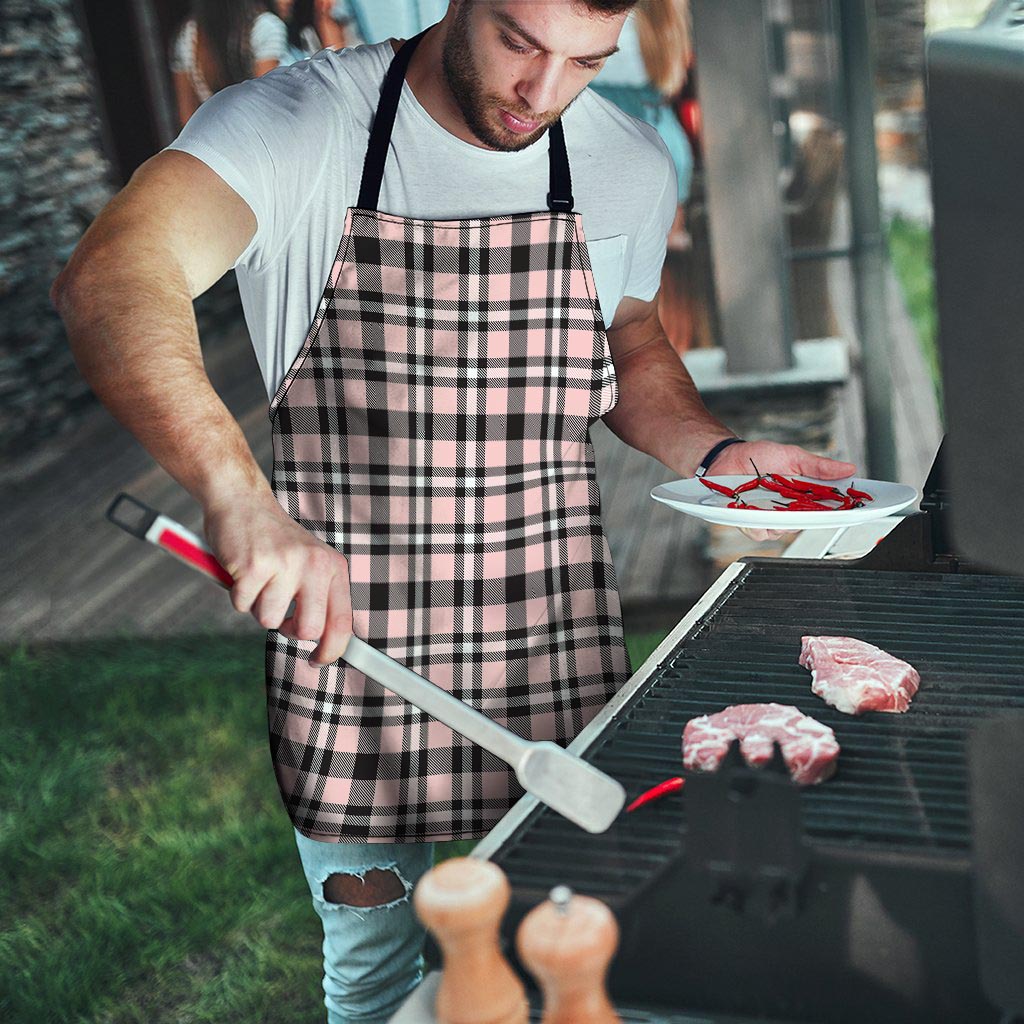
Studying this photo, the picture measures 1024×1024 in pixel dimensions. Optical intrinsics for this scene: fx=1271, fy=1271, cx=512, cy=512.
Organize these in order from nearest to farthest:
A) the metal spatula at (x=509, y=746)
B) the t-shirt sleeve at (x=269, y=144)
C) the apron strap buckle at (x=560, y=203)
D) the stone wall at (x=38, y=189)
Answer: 1. the metal spatula at (x=509, y=746)
2. the t-shirt sleeve at (x=269, y=144)
3. the apron strap buckle at (x=560, y=203)
4. the stone wall at (x=38, y=189)

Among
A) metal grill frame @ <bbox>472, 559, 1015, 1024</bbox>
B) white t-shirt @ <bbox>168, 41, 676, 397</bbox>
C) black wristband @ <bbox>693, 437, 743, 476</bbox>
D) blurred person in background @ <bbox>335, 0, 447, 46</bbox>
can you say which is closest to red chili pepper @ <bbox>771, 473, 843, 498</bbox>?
black wristband @ <bbox>693, 437, 743, 476</bbox>

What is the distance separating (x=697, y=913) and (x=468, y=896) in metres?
0.25

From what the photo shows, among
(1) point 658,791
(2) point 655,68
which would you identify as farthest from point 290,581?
(2) point 655,68

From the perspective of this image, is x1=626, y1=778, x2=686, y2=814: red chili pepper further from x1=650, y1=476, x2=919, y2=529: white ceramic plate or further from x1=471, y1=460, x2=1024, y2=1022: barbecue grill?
x1=650, y1=476, x2=919, y2=529: white ceramic plate

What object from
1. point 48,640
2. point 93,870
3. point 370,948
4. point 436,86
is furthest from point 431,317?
point 48,640

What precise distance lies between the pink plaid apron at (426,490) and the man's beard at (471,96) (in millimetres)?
93

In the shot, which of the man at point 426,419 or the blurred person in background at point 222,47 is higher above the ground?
the blurred person in background at point 222,47

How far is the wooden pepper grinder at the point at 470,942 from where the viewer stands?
844 millimetres

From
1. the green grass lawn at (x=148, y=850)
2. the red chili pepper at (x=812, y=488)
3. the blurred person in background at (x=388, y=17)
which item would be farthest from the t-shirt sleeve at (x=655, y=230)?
the blurred person in background at (x=388, y=17)

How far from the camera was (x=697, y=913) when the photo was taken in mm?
1012

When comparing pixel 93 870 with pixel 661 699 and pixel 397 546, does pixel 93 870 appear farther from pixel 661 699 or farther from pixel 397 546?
pixel 661 699

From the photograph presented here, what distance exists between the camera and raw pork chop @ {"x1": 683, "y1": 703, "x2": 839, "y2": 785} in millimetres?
1220

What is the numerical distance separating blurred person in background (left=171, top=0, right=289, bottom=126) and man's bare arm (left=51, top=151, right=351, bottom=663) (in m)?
3.81

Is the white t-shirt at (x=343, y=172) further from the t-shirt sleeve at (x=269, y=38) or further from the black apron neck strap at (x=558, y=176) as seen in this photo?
the t-shirt sleeve at (x=269, y=38)
